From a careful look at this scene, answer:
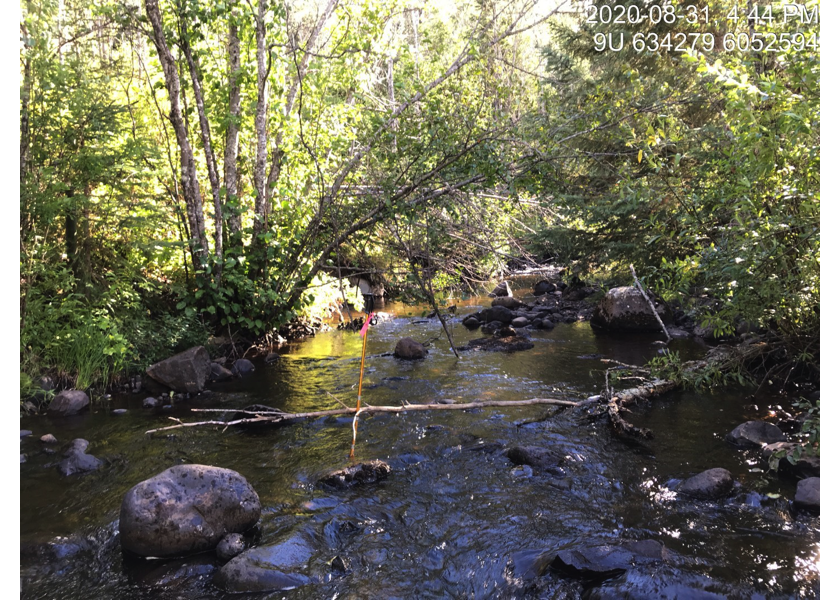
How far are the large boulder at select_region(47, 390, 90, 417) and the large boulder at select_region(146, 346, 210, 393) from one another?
105 cm

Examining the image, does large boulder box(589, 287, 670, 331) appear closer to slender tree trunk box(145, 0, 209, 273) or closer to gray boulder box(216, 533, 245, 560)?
slender tree trunk box(145, 0, 209, 273)

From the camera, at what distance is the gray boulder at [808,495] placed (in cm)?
441

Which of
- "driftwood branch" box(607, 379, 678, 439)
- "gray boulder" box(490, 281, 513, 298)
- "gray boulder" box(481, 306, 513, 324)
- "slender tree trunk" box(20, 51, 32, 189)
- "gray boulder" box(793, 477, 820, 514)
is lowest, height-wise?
"gray boulder" box(793, 477, 820, 514)

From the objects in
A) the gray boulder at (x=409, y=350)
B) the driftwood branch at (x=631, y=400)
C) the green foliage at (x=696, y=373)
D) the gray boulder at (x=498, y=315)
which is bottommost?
the driftwood branch at (x=631, y=400)

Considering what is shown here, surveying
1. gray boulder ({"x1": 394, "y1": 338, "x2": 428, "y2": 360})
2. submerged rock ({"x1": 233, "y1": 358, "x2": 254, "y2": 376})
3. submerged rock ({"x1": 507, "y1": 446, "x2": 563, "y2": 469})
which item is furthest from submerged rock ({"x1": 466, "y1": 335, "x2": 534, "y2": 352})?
submerged rock ({"x1": 507, "y1": 446, "x2": 563, "y2": 469})

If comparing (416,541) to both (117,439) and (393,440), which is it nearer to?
(393,440)

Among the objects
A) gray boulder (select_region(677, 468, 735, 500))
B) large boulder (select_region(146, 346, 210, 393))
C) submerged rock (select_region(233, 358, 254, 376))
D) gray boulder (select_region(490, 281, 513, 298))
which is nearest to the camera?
gray boulder (select_region(677, 468, 735, 500))

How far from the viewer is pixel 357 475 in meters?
5.29

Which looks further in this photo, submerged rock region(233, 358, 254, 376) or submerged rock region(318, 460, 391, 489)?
submerged rock region(233, 358, 254, 376)

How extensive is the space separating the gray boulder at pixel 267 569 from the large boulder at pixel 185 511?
479mm

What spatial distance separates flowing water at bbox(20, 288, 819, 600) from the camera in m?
3.79

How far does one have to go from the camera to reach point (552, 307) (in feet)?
50.0

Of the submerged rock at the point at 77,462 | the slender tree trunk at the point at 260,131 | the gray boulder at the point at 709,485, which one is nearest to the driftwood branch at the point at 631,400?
the gray boulder at the point at 709,485

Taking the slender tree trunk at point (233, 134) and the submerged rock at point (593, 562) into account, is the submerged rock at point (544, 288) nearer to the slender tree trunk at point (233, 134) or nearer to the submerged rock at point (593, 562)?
the slender tree trunk at point (233, 134)
